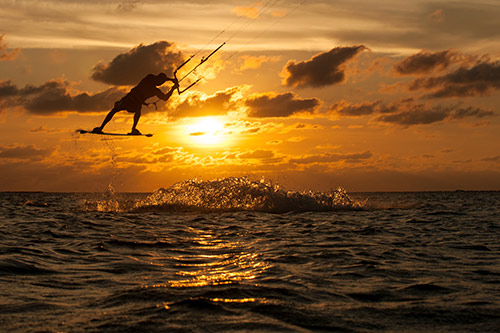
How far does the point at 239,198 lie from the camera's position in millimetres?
43656

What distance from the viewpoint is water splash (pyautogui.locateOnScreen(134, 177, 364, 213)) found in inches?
1635

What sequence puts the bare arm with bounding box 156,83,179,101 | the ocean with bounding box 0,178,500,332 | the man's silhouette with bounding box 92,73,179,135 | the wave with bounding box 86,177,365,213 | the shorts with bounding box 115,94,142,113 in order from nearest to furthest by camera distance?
the ocean with bounding box 0,178,500,332 → the man's silhouette with bounding box 92,73,179,135 → the bare arm with bounding box 156,83,179,101 → the shorts with bounding box 115,94,142,113 → the wave with bounding box 86,177,365,213

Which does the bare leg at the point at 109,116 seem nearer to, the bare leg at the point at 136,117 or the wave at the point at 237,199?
the bare leg at the point at 136,117

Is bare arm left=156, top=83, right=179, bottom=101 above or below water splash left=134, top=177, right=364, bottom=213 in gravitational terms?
above

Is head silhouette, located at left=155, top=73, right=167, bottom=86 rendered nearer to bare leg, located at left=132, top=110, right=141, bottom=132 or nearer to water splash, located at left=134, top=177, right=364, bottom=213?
bare leg, located at left=132, top=110, right=141, bottom=132

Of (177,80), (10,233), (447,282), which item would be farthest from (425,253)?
(10,233)

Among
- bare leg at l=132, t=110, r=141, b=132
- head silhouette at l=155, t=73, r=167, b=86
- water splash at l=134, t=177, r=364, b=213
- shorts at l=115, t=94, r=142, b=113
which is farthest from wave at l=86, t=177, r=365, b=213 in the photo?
head silhouette at l=155, t=73, r=167, b=86

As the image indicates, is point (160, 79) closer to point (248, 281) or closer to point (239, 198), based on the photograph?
point (248, 281)

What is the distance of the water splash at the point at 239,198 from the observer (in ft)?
136

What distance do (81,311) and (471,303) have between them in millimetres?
6978

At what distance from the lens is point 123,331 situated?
738 centimetres

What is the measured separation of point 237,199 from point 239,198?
19 cm

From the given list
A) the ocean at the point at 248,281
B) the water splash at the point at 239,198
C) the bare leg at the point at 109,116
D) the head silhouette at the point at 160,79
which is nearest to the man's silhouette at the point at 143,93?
the head silhouette at the point at 160,79

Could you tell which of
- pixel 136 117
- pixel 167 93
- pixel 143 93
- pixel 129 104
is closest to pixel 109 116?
pixel 136 117
